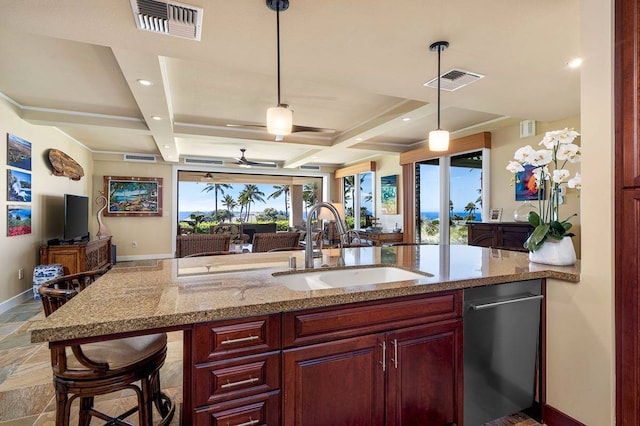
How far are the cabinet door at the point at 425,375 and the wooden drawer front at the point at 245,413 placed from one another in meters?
0.53

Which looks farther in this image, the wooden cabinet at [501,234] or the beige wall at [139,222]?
the beige wall at [139,222]

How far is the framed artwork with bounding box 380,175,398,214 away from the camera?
697 cm

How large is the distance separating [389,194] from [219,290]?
20.3 ft

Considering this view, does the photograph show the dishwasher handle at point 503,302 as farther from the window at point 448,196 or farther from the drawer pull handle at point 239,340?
the window at point 448,196

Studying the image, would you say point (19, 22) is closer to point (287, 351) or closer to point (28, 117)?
point (287, 351)

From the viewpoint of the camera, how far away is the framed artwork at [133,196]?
7.47 m

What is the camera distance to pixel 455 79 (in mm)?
2656

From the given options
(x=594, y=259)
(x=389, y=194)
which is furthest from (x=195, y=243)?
(x=389, y=194)

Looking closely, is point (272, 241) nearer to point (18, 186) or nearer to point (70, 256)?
point (70, 256)

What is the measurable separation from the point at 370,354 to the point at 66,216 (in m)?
5.47

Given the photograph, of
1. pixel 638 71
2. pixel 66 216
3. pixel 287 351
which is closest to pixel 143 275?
pixel 287 351

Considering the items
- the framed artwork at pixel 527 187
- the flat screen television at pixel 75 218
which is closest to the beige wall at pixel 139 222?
the flat screen television at pixel 75 218

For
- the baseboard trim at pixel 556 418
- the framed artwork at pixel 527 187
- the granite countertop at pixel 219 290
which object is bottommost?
the baseboard trim at pixel 556 418

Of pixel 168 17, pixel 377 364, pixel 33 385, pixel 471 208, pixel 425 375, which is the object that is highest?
pixel 168 17
